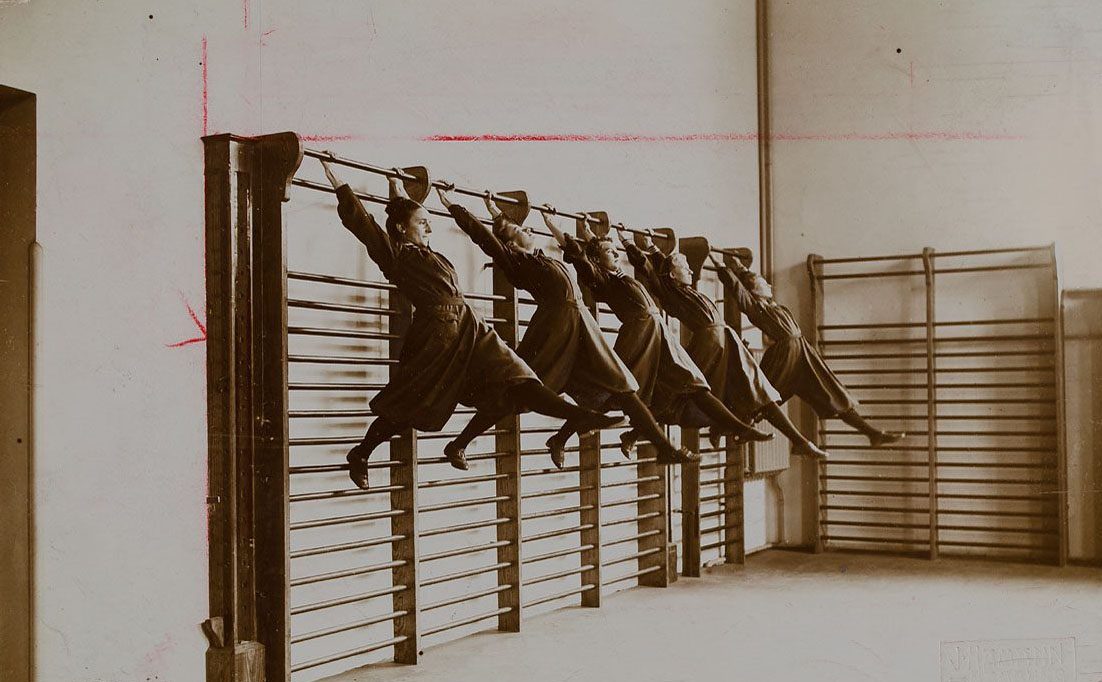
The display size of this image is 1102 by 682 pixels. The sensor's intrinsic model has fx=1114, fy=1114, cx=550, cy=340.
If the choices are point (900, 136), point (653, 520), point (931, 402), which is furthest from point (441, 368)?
point (900, 136)

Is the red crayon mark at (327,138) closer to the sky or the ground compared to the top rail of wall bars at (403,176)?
closer to the sky

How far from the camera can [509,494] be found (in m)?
5.05

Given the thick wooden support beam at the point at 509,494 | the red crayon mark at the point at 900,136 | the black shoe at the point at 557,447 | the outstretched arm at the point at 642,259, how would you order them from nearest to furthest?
1. the black shoe at the point at 557,447
2. the thick wooden support beam at the point at 509,494
3. the outstretched arm at the point at 642,259
4. the red crayon mark at the point at 900,136

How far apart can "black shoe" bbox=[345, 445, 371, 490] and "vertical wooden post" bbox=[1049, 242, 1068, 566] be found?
4.88 metres

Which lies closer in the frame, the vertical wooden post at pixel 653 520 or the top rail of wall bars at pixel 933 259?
the vertical wooden post at pixel 653 520

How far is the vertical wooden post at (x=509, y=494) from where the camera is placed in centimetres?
501

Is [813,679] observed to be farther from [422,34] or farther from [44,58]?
[44,58]

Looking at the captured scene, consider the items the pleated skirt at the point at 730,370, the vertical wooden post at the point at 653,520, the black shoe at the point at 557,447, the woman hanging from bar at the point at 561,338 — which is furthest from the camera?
the vertical wooden post at the point at 653,520

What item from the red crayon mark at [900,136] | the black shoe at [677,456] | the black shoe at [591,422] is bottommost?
the black shoe at [677,456]

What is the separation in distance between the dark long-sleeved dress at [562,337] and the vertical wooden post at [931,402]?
3.69 metres

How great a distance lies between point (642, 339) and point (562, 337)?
666 millimetres

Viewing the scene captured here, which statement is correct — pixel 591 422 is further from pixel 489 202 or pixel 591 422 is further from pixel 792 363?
pixel 792 363

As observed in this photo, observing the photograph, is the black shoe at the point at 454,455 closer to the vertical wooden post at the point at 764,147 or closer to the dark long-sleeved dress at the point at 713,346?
the dark long-sleeved dress at the point at 713,346

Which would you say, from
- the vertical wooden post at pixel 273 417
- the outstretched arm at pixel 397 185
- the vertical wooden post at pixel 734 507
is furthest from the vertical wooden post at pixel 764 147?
the vertical wooden post at pixel 273 417
